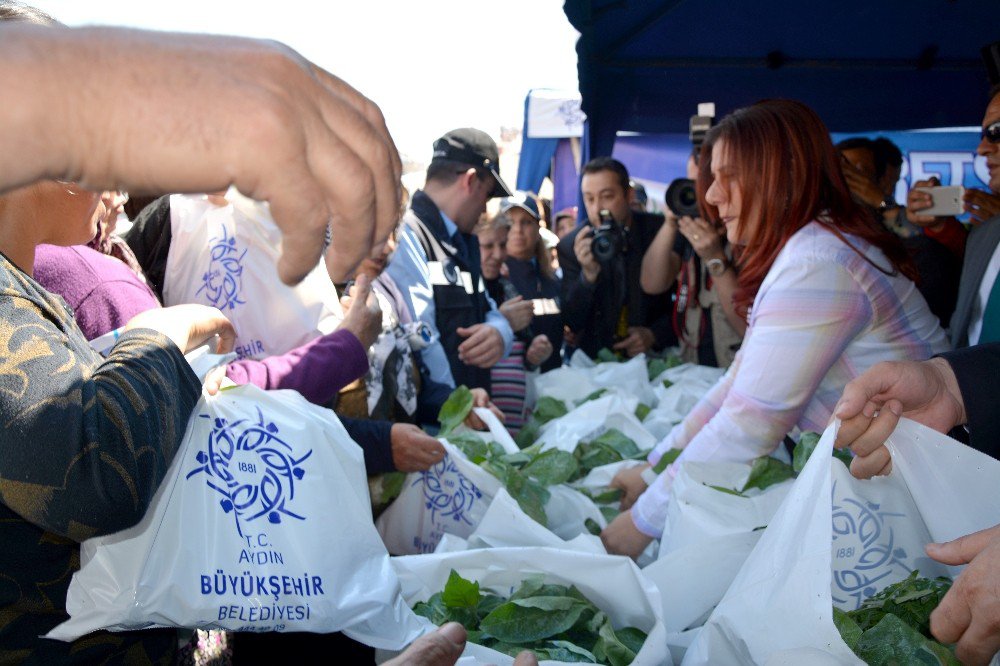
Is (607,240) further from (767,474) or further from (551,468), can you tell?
(767,474)

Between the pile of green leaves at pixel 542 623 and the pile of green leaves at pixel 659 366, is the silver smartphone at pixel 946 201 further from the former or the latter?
the pile of green leaves at pixel 542 623

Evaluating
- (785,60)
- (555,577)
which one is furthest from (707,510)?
(785,60)

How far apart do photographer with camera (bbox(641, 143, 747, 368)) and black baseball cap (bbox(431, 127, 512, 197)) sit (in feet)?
2.55

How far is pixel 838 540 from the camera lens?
1.26 meters

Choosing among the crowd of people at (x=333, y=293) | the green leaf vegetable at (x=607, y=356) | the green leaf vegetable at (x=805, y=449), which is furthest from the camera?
the green leaf vegetable at (x=607, y=356)

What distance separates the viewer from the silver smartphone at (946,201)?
319 cm

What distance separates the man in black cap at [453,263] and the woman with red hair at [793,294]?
1.10 meters

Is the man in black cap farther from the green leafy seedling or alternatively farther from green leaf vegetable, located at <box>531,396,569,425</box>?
the green leafy seedling

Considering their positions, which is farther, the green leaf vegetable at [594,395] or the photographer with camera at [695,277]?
the photographer with camera at [695,277]

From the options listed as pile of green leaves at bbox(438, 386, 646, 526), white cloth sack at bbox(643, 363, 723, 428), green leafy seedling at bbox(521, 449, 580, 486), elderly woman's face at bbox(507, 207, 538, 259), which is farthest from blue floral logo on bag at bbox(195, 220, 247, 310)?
elderly woman's face at bbox(507, 207, 538, 259)

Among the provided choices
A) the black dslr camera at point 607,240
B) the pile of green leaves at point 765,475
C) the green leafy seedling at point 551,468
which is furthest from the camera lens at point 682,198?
the pile of green leaves at point 765,475

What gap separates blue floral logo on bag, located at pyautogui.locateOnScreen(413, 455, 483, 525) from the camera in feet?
6.21

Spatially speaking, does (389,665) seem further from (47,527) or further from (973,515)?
(973,515)

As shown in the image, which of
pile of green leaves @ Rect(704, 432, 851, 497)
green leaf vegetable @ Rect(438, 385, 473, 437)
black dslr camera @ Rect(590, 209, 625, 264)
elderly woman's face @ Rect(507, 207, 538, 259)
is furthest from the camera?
elderly woman's face @ Rect(507, 207, 538, 259)
